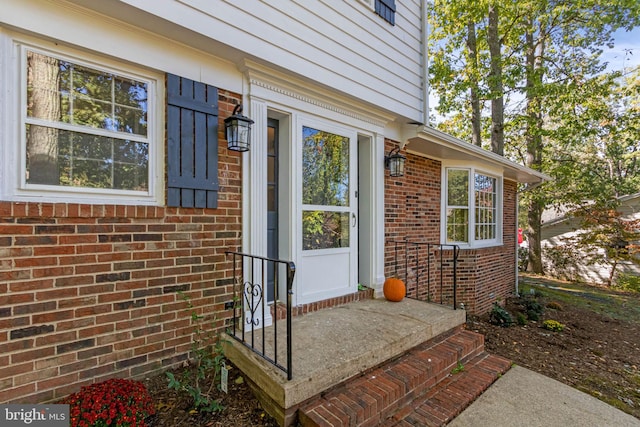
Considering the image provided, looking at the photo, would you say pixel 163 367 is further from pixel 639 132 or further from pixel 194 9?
pixel 639 132

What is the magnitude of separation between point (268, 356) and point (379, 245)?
2.22 metres

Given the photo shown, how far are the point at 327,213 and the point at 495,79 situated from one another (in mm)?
7252

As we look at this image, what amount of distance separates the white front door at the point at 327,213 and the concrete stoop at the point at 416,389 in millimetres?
1150

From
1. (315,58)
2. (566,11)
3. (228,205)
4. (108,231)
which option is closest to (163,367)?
A: (108,231)

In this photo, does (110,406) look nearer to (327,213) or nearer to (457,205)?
(327,213)

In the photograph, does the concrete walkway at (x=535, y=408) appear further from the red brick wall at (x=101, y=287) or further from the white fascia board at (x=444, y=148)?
the white fascia board at (x=444, y=148)

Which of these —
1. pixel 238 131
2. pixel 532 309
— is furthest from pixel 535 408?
pixel 532 309

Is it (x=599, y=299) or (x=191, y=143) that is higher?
(x=191, y=143)

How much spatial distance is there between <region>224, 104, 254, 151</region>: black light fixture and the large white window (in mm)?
4190

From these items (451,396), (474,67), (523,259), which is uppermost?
(474,67)

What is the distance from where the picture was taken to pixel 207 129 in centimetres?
252

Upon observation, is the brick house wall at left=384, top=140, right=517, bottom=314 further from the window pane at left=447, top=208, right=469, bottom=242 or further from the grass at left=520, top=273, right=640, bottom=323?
the grass at left=520, top=273, right=640, bottom=323

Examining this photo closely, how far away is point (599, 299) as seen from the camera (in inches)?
320

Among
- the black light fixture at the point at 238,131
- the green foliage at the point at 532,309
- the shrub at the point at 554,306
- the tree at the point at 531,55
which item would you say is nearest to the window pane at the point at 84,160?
the black light fixture at the point at 238,131
